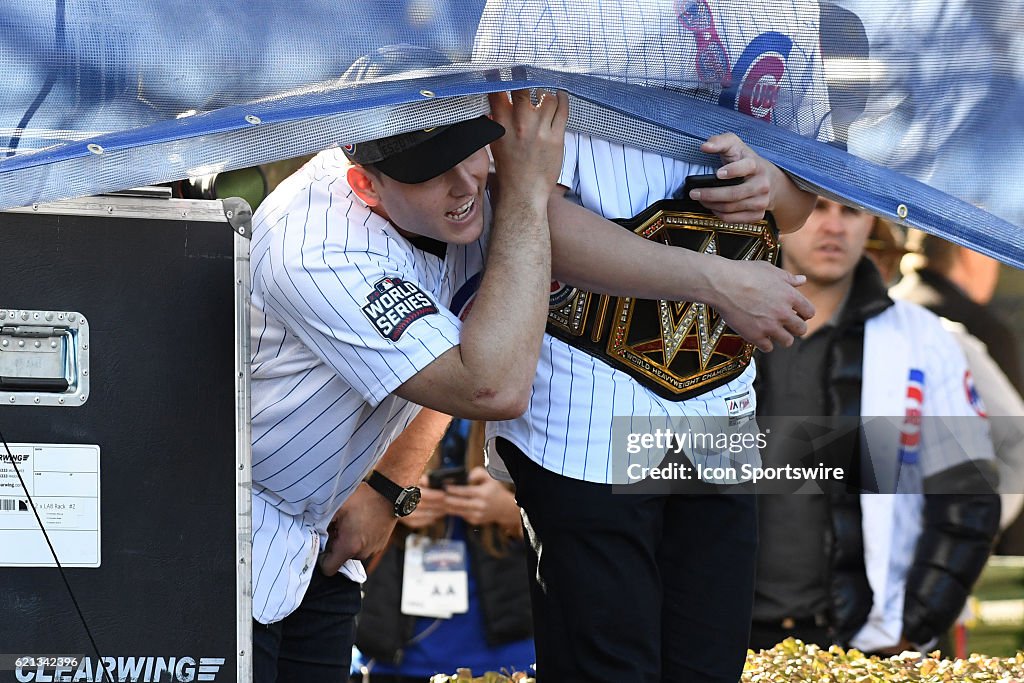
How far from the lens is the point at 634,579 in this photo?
2.05 metres

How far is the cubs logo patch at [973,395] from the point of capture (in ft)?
13.9

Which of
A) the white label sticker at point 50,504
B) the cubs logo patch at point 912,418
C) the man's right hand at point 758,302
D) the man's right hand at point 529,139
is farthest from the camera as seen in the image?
the cubs logo patch at point 912,418

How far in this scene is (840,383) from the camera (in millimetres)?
4227

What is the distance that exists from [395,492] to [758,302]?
0.85 m

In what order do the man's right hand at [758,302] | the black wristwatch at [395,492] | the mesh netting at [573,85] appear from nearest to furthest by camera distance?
the mesh netting at [573,85] < the man's right hand at [758,302] < the black wristwatch at [395,492]

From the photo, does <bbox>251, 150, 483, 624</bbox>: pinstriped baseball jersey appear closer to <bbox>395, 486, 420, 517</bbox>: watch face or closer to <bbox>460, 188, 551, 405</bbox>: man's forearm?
<bbox>460, 188, 551, 405</bbox>: man's forearm

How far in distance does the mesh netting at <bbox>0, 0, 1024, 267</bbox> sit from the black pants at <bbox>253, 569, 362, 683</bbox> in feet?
3.10

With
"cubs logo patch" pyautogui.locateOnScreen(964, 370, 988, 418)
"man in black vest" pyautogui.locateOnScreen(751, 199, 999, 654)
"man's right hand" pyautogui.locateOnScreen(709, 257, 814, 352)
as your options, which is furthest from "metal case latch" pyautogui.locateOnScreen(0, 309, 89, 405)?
"cubs logo patch" pyautogui.locateOnScreen(964, 370, 988, 418)

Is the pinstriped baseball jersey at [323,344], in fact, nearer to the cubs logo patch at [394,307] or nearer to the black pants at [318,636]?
the cubs logo patch at [394,307]

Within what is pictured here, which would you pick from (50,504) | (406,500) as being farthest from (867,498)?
(50,504)

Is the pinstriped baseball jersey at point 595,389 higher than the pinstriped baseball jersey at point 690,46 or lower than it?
lower

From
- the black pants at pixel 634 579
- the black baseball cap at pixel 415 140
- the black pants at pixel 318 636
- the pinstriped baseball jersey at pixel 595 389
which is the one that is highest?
the black baseball cap at pixel 415 140

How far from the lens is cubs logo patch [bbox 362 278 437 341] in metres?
1.89

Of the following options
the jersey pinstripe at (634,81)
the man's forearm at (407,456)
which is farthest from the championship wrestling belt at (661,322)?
→ the man's forearm at (407,456)
